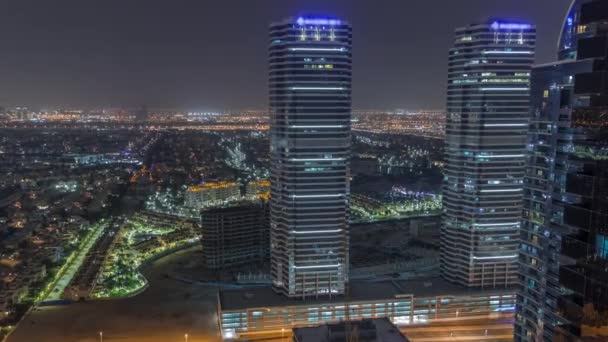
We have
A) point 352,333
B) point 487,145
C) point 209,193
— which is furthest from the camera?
point 209,193

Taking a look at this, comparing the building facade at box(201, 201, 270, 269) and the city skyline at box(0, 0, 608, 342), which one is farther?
the building facade at box(201, 201, 270, 269)

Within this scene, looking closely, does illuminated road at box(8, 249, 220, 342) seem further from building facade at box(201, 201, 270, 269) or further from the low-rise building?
the low-rise building

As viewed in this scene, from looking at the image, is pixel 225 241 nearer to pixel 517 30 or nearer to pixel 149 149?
pixel 517 30

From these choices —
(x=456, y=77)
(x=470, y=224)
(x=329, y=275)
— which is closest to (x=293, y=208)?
(x=329, y=275)

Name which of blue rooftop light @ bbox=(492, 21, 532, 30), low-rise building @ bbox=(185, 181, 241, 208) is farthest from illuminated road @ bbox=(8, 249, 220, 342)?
low-rise building @ bbox=(185, 181, 241, 208)

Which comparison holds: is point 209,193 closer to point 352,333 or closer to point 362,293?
point 362,293

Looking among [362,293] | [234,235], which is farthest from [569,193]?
[234,235]

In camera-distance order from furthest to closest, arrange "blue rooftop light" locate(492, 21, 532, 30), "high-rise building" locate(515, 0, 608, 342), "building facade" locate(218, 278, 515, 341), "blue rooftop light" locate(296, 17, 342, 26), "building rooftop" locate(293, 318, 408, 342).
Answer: "blue rooftop light" locate(492, 21, 532, 30)
"blue rooftop light" locate(296, 17, 342, 26)
"building facade" locate(218, 278, 515, 341)
"building rooftop" locate(293, 318, 408, 342)
"high-rise building" locate(515, 0, 608, 342)
